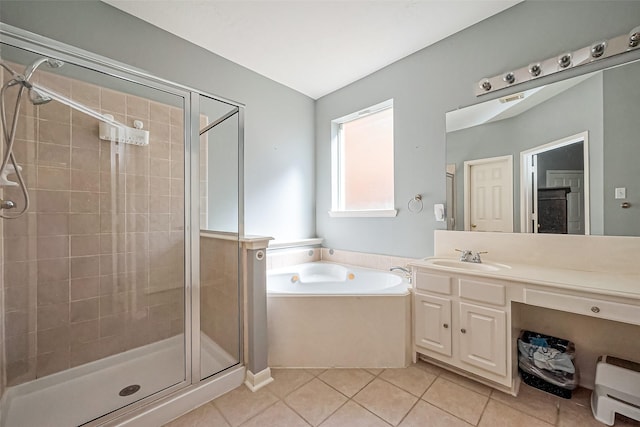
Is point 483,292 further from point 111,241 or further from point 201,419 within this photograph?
point 111,241

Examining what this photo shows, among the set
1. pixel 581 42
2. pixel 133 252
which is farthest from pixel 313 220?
pixel 581 42

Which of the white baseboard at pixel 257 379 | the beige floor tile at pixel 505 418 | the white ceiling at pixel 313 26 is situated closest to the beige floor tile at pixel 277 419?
the white baseboard at pixel 257 379

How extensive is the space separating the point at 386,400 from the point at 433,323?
2.02ft

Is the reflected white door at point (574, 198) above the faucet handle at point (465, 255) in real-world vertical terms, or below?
above

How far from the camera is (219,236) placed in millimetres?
1873

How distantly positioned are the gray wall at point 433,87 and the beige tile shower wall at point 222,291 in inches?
60.8

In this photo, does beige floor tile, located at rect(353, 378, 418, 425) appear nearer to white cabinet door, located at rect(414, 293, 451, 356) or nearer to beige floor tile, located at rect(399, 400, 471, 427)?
beige floor tile, located at rect(399, 400, 471, 427)

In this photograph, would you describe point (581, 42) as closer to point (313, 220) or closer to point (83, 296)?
point (313, 220)

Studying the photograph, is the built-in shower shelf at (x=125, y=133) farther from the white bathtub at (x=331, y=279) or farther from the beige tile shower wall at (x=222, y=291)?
the white bathtub at (x=331, y=279)

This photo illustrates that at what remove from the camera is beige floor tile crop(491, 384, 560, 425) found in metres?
1.44

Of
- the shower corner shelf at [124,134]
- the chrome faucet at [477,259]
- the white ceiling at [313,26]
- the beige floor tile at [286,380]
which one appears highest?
the white ceiling at [313,26]

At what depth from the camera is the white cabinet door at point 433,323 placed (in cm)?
177

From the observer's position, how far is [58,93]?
62.7 inches

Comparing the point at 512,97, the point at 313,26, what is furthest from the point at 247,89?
the point at 512,97
